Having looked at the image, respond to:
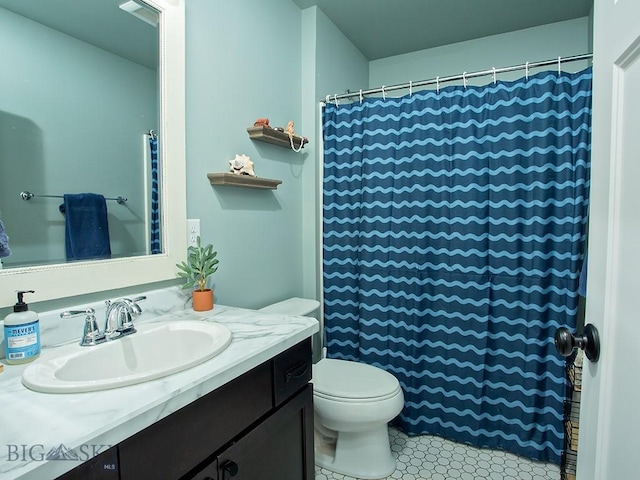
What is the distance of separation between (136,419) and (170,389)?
9 centimetres

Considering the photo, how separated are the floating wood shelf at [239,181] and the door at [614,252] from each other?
1234mm

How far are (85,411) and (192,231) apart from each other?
0.87 metres

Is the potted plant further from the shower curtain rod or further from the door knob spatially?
the shower curtain rod

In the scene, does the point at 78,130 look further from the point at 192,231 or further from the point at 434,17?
the point at 434,17

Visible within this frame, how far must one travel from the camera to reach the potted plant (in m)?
1.36

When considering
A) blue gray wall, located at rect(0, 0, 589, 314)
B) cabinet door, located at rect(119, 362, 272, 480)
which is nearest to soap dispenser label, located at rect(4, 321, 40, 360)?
cabinet door, located at rect(119, 362, 272, 480)

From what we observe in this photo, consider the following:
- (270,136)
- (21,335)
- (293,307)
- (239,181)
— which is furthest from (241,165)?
(21,335)

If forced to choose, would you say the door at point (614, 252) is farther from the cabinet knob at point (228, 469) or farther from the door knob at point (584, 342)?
the cabinet knob at point (228, 469)

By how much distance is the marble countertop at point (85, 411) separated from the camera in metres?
0.56

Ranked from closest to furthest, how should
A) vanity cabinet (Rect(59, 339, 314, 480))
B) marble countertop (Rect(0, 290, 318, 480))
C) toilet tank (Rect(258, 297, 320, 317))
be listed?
marble countertop (Rect(0, 290, 318, 480)), vanity cabinet (Rect(59, 339, 314, 480)), toilet tank (Rect(258, 297, 320, 317))

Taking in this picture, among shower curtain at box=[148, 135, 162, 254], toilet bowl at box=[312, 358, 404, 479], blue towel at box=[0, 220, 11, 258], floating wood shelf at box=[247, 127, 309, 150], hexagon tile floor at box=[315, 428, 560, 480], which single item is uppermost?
floating wood shelf at box=[247, 127, 309, 150]

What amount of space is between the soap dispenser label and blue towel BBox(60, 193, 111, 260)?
0.81ft

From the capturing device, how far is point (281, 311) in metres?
1.83

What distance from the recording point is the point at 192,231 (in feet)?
4.81
